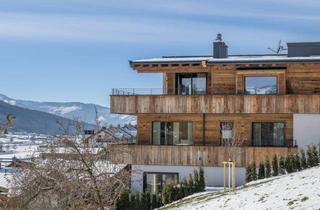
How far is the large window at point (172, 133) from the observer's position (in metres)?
35.0

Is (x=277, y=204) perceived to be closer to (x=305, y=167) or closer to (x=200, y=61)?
(x=305, y=167)

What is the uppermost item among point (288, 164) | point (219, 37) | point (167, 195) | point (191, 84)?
point (219, 37)

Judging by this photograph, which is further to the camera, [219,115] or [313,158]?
[219,115]

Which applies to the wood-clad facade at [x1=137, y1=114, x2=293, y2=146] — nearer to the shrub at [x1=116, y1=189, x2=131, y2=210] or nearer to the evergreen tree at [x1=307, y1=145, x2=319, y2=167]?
the evergreen tree at [x1=307, y1=145, x2=319, y2=167]

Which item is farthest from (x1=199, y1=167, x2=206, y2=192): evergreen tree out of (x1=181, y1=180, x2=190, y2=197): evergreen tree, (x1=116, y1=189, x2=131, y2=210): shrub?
(x1=116, y1=189, x2=131, y2=210): shrub

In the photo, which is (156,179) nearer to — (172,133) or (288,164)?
(172,133)

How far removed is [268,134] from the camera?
33.9m

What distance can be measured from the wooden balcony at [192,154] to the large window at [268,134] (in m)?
1.44

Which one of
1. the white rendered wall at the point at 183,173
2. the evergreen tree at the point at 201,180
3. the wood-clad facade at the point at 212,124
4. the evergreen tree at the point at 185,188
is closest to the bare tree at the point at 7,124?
the evergreen tree at the point at 185,188

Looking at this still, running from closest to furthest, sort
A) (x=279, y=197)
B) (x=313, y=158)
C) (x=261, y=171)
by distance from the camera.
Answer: (x=279, y=197)
(x=313, y=158)
(x=261, y=171)

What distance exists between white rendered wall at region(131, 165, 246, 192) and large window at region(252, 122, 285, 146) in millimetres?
2187

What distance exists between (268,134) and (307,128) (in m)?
2.29

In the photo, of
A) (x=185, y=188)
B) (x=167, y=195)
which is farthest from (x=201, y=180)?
(x=167, y=195)

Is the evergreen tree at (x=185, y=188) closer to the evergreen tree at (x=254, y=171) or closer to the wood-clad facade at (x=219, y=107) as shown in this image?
the evergreen tree at (x=254, y=171)
